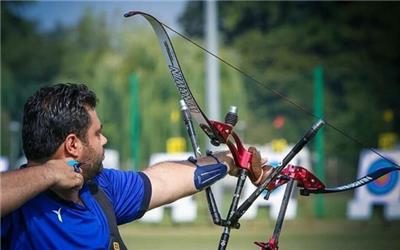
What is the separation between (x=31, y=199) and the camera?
297cm

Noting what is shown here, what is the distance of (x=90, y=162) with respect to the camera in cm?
311

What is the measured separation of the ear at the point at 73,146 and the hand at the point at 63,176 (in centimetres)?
10

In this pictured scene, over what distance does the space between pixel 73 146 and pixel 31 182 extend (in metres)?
0.29

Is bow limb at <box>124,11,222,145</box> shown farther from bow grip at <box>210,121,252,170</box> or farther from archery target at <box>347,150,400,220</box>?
archery target at <box>347,150,400,220</box>

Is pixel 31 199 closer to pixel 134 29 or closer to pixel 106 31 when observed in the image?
pixel 134 29

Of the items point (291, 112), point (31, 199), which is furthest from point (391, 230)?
point (31, 199)

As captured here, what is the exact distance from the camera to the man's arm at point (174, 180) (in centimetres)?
354

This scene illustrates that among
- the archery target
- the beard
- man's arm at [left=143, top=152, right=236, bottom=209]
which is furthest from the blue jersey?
the archery target

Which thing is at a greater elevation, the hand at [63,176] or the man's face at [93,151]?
the man's face at [93,151]

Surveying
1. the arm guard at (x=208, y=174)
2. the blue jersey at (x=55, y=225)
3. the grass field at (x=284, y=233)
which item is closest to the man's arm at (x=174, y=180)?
the arm guard at (x=208, y=174)

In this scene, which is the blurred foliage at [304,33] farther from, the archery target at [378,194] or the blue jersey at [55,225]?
the blue jersey at [55,225]

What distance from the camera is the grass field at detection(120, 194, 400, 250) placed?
421 inches

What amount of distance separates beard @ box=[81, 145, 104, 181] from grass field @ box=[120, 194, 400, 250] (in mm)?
6368

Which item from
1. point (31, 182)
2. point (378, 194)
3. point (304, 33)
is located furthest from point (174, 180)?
point (304, 33)
